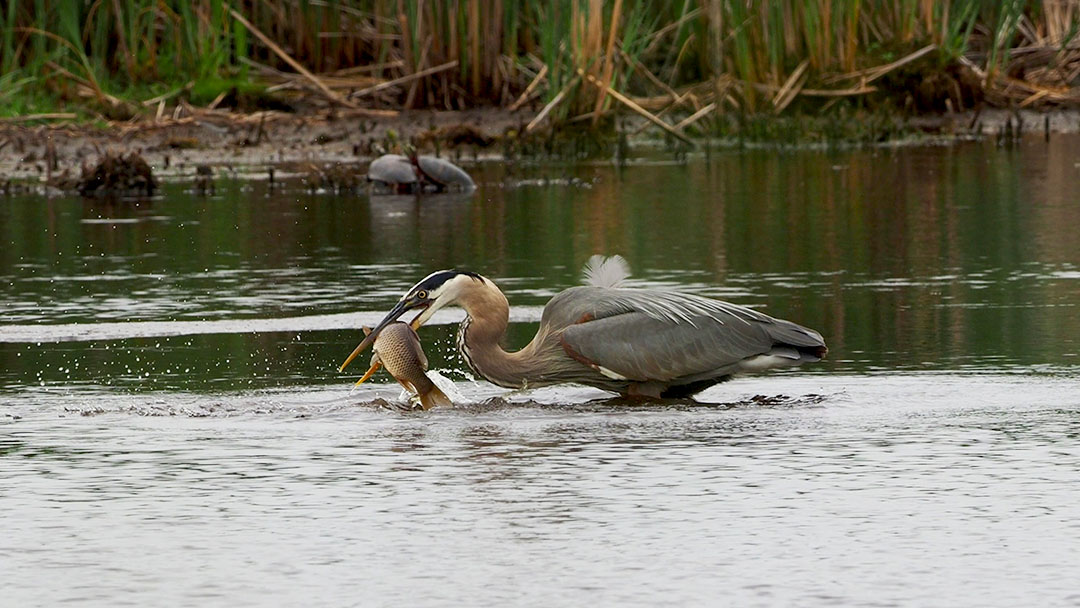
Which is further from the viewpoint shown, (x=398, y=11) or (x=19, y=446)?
(x=398, y=11)

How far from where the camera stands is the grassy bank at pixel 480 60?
67.9 ft

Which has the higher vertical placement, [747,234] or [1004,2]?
[1004,2]

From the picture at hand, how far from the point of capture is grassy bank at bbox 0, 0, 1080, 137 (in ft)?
67.9

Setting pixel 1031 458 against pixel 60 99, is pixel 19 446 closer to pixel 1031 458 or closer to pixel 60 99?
pixel 1031 458

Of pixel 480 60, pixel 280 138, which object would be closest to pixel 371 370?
pixel 280 138

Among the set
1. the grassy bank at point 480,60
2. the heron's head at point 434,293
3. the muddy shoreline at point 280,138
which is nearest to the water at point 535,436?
the heron's head at point 434,293

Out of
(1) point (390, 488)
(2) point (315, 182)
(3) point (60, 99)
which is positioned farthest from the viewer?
(3) point (60, 99)

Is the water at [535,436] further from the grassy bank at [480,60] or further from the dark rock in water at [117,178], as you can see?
the grassy bank at [480,60]

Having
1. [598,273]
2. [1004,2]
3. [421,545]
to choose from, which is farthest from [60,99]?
[421,545]

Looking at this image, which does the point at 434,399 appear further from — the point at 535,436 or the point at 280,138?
the point at 280,138

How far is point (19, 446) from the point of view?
6684 mm

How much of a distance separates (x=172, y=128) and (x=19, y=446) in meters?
13.8

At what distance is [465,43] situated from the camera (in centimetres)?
2111

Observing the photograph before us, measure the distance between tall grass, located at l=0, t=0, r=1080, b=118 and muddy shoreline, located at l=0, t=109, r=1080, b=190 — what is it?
0.58m
